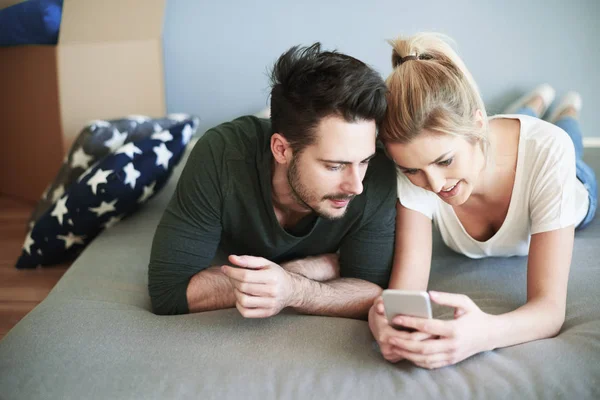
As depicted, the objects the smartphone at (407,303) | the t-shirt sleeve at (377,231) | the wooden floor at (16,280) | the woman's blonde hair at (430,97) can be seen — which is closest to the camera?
the smartphone at (407,303)

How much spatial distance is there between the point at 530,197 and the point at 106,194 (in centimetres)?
129

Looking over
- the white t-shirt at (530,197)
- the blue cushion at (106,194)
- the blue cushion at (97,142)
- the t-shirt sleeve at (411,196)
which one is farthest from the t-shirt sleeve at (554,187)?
the blue cushion at (97,142)

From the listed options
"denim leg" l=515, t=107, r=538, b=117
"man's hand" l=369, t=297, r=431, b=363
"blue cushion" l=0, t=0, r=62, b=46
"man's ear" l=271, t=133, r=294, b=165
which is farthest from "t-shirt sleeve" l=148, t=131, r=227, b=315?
"blue cushion" l=0, t=0, r=62, b=46

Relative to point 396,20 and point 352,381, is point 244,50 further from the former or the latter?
point 352,381

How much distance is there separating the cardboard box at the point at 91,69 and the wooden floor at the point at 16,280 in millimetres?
387

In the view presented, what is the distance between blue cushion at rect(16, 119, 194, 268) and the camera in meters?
2.08

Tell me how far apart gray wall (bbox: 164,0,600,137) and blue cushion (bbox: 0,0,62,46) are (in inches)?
18.9

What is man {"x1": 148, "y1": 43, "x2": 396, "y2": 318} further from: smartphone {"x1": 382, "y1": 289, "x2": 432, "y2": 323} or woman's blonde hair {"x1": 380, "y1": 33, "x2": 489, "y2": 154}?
smartphone {"x1": 382, "y1": 289, "x2": 432, "y2": 323}

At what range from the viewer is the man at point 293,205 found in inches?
57.3

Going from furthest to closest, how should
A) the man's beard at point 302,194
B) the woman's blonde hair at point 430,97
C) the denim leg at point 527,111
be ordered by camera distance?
the denim leg at point 527,111, the man's beard at point 302,194, the woman's blonde hair at point 430,97

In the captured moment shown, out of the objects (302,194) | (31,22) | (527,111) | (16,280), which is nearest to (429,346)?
(302,194)

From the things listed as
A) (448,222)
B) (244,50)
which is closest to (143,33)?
(244,50)

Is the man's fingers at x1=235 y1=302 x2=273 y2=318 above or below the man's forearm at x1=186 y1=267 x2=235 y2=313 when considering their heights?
above

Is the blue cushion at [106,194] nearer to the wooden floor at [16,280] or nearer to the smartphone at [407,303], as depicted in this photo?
the wooden floor at [16,280]
